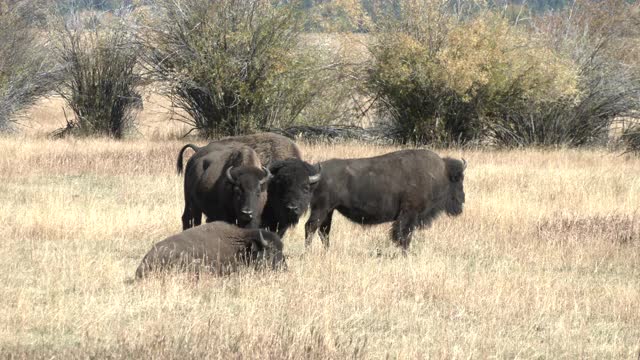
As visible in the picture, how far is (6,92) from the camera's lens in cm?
3212

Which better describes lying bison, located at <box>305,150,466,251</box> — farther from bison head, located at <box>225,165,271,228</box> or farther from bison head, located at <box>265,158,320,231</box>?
bison head, located at <box>225,165,271,228</box>

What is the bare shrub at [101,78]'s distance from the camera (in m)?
32.0

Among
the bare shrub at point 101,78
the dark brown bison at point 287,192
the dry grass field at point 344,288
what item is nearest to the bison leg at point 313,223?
the dry grass field at point 344,288

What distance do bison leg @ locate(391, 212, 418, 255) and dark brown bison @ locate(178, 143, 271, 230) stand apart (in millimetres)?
1879

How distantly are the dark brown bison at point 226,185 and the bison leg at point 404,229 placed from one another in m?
1.88

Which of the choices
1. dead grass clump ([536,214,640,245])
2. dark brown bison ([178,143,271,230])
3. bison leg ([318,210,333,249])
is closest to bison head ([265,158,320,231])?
dark brown bison ([178,143,271,230])

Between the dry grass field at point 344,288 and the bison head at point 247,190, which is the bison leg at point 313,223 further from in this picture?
the bison head at point 247,190

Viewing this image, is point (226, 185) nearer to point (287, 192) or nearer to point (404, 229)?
point (287, 192)

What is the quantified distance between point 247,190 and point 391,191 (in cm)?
248

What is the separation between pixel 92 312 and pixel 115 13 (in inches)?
1084

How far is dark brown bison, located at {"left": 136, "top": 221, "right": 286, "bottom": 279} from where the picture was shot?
9734mm

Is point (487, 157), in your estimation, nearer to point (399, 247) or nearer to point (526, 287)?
point (399, 247)

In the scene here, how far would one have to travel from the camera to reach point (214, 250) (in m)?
10.1

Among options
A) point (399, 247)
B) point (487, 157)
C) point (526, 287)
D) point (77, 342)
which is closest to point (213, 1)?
point (487, 157)
